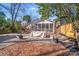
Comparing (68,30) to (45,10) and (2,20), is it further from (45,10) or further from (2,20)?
(2,20)

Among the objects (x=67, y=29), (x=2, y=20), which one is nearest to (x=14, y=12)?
(x=2, y=20)

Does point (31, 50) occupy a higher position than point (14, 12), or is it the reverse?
point (14, 12)

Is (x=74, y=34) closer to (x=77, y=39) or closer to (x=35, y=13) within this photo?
(x=77, y=39)

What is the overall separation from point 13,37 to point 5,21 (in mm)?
141

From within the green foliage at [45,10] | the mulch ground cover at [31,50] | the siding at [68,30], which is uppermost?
the green foliage at [45,10]

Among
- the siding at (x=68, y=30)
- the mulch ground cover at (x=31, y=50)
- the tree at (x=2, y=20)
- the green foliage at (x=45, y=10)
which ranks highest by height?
the green foliage at (x=45, y=10)

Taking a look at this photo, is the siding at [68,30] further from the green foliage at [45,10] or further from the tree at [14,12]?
the tree at [14,12]

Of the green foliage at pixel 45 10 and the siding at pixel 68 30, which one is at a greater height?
the green foliage at pixel 45 10

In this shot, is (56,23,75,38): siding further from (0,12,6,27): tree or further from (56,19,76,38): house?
(0,12,6,27): tree

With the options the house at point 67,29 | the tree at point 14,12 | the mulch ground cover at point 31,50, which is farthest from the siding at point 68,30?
the tree at point 14,12

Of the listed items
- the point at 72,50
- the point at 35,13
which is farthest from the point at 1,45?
the point at 72,50

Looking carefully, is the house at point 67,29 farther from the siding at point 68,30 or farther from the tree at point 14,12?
the tree at point 14,12

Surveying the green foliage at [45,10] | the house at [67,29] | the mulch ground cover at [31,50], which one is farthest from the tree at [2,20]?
the house at [67,29]

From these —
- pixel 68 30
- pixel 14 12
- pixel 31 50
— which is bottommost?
pixel 31 50
